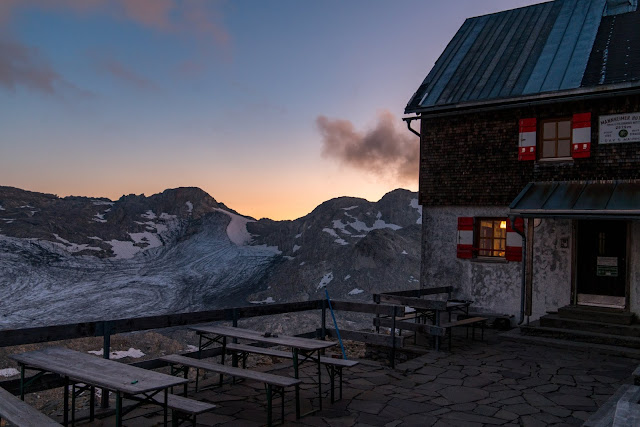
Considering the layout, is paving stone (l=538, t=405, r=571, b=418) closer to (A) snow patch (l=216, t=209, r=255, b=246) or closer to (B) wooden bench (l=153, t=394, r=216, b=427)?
(B) wooden bench (l=153, t=394, r=216, b=427)

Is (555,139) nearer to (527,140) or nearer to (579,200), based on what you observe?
(527,140)

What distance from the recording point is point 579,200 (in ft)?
38.3

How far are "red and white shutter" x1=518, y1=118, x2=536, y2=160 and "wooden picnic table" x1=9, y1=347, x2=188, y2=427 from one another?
37.9 feet

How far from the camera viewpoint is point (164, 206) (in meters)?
75.0

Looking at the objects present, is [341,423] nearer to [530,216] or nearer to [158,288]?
[530,216]

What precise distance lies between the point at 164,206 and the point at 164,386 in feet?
244

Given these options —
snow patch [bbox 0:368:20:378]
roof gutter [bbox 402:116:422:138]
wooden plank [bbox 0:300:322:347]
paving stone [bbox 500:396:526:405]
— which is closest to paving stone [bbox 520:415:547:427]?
paving stone [bbox 500:396:526:405]

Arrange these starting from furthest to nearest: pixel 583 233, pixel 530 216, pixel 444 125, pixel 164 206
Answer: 1. pixel 164 206
2. pixel 444 125
3. pixel 583 233
4. pixel 530 216

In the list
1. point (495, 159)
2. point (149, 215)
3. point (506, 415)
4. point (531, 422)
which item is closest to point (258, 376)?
point (506, 415)

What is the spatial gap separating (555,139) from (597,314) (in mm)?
4620

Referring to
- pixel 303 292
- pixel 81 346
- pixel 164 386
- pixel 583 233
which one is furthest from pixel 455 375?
pixel 303 292

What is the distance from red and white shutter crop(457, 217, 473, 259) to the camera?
14.1 metres

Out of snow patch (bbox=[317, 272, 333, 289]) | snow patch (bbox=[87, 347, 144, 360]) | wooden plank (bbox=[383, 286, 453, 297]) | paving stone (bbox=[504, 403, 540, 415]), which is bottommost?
snow patch (bbox=[87, 347, 144, 360])

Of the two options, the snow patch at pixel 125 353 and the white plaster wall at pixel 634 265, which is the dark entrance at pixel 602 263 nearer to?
the white plaster wall at pixel 634 265
